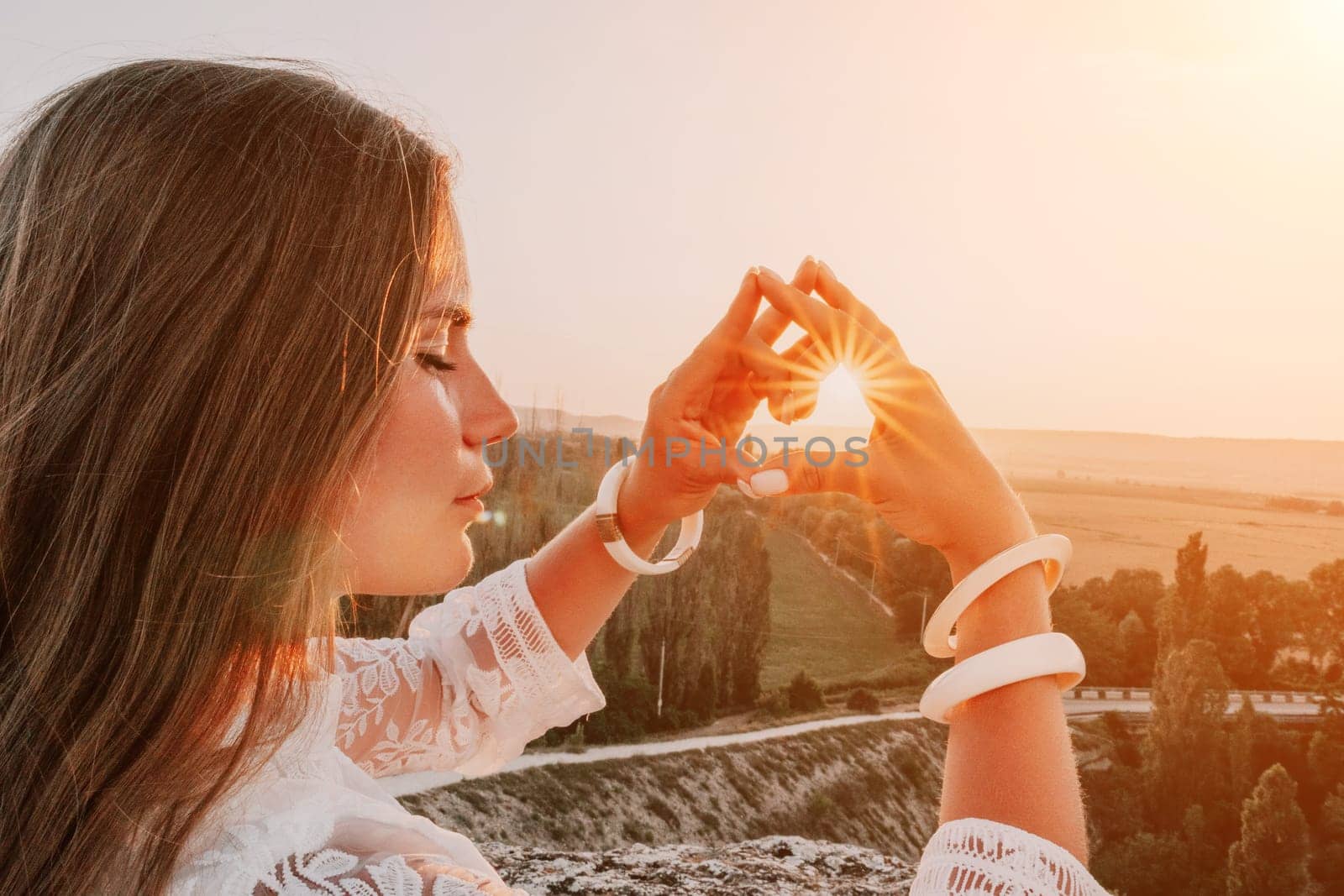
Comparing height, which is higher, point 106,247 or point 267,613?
point 106,247

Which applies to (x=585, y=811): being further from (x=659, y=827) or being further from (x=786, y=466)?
(x=786, y=466)

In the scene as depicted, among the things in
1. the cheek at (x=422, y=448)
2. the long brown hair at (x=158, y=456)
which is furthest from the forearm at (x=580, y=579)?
the long brown hair at (x=158, y=456)

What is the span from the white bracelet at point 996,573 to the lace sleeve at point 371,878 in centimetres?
60

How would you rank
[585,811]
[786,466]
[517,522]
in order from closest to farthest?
[786,466] → [585,811] → [517,522]

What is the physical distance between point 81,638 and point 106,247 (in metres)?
0.47

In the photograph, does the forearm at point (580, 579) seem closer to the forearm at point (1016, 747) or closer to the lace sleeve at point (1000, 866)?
the forearm at point (1016, 747)

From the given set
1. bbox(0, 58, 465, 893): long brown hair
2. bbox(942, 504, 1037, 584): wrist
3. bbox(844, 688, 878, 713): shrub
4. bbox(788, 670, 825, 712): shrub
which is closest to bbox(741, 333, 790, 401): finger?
bbox(942, 504, 1037, 584): wrist

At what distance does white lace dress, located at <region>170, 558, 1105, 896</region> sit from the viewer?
90cm

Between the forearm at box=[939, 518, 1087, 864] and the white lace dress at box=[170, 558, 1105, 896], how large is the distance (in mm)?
32

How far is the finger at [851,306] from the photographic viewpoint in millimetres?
1346

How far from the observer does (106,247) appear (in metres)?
1.10

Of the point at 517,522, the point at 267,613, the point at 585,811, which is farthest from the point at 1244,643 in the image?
the point at 267,613

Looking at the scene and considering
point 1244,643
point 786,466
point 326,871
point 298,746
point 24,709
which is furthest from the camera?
point 1244,643

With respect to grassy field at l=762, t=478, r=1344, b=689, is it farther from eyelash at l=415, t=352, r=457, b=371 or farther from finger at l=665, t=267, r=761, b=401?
eyelash at l=415, t=352, r=457, b=371
